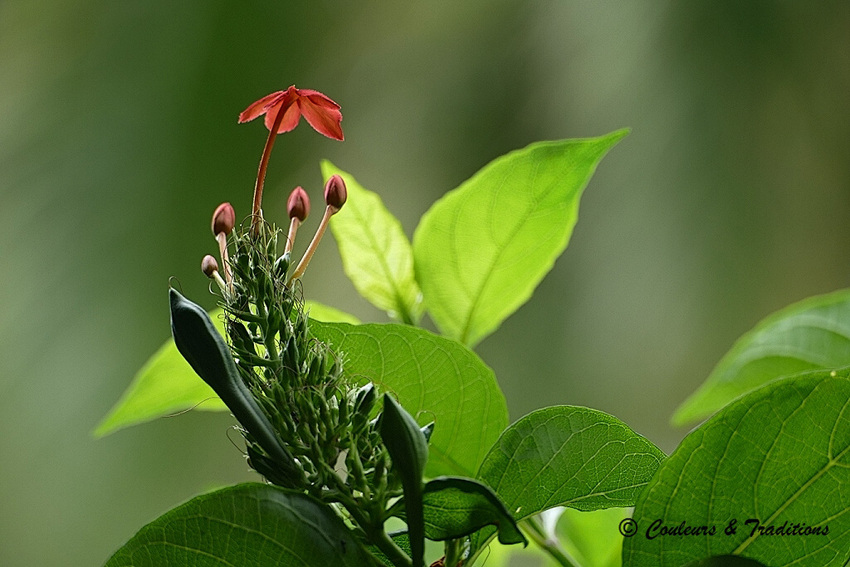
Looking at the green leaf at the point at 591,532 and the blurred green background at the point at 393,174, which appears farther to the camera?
the blurred green background at the point at 393,174

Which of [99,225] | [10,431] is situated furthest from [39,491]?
[99,225]

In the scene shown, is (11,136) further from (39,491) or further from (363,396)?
(363,396)

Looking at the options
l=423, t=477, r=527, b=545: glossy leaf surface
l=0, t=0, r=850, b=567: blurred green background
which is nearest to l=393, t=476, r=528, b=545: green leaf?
l=423, t=477, r=527, b=545: glossy leaf surface

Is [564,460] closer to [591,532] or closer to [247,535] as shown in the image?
[247,535]

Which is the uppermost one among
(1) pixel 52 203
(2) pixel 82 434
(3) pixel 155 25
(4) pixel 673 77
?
(3) pixel 155 25

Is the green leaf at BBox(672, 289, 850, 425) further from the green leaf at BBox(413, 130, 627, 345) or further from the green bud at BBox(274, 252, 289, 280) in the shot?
the green bud at BBox(274, 252, 289, 280)

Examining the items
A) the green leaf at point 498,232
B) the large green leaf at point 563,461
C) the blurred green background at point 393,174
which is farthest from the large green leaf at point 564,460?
the blurred green background at point 393,174

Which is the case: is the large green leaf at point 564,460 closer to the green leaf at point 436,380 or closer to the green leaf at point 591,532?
the green leaf at point 436,380
